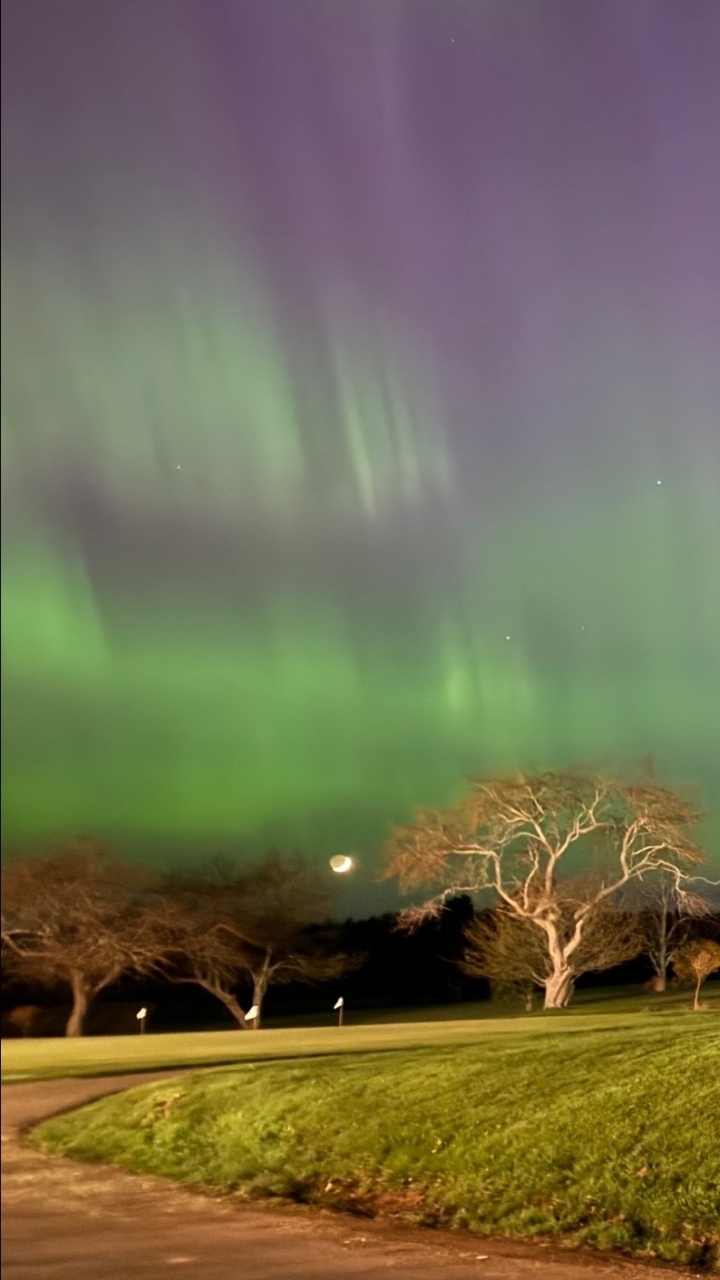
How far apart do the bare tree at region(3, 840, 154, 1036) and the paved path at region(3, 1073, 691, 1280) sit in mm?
207

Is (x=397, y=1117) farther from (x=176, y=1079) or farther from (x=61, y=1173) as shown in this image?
(x=61, y=1173)

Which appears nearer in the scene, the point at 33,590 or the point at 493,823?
the point at 33,590

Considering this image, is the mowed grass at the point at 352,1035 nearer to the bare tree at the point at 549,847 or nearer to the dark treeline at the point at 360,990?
the dark treeline at the point at 360,990

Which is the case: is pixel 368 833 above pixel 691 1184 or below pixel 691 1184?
above

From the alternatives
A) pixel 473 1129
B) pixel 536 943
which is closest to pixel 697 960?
pixel 536 943

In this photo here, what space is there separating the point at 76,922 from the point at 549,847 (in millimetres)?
1380

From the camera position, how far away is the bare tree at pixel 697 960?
354 cm

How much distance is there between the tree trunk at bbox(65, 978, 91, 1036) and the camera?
2.32 metres

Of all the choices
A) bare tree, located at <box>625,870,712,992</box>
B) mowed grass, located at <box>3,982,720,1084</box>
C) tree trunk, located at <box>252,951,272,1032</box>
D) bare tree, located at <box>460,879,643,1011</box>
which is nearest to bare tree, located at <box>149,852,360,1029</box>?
tree trunk, located at <box>252,951,272,1032</box>

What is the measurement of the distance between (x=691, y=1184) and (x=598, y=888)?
316 centimetres

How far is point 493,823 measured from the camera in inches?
126

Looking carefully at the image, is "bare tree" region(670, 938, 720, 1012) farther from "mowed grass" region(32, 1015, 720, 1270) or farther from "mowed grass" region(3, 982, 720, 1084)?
"mowed grass" region(32, 1015, 720, 1270)

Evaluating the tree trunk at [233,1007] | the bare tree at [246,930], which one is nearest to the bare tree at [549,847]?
the bare tree at [246,930]

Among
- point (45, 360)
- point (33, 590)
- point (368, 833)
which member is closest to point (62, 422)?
point (45, 360)
